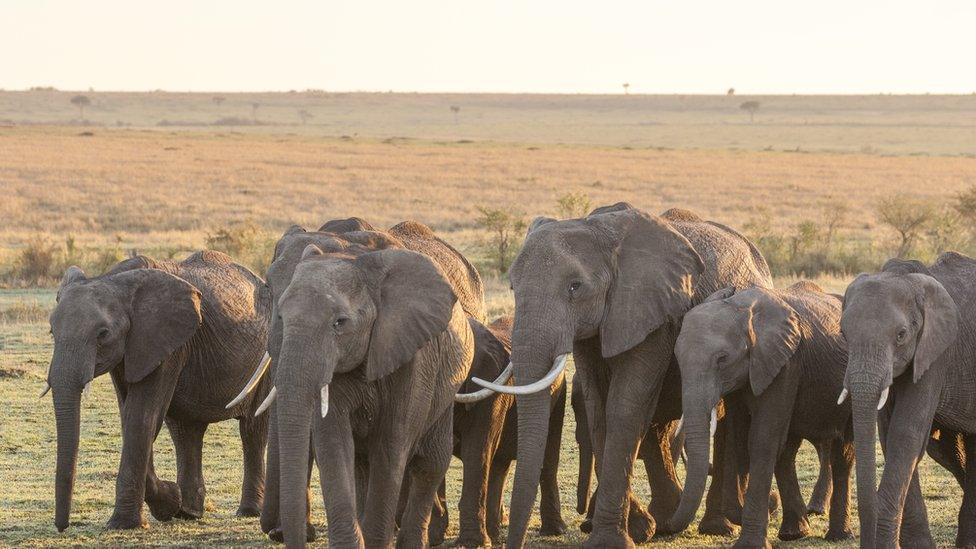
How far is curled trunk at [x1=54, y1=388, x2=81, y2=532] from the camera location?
923cm

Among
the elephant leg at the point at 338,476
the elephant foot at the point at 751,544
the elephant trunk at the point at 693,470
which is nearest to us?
Answer: the elephant leg at the point at 338,476

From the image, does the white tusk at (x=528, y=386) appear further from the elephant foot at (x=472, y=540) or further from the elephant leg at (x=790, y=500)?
the elephant leg at (x=790, y=500)

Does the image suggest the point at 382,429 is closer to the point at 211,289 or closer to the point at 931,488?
the point at 211,289

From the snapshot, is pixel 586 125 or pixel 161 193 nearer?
pixel 161 193

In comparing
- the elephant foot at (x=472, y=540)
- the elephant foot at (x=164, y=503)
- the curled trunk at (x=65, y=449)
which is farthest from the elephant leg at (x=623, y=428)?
the curled trunk at (x=65, y=449)

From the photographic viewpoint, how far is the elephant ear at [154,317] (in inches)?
390

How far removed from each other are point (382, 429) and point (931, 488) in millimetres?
5199

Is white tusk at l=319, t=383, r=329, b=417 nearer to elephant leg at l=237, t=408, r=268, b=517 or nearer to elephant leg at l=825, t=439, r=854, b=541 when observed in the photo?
elephant leg at l=237, t=408, r=268, b=517

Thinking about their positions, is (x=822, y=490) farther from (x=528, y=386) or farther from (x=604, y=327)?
(x=528, y=386)

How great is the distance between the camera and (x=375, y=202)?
45.2 m

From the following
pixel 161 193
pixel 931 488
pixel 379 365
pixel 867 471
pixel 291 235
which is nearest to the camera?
pixel 379 365

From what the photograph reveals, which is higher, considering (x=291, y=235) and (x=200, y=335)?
(x=291, y=235)

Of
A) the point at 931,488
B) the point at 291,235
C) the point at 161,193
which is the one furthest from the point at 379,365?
the point at 161,193

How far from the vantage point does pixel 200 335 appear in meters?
10.7
